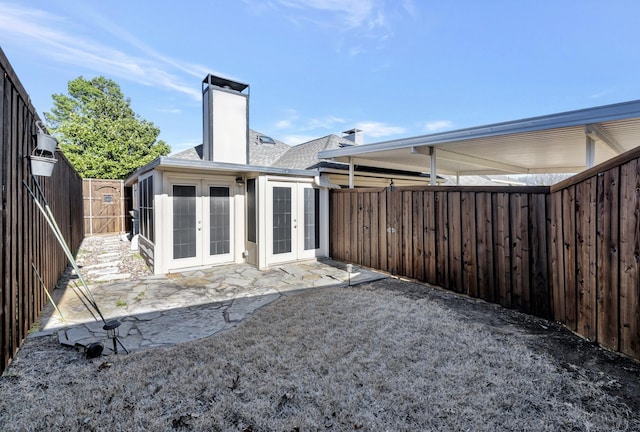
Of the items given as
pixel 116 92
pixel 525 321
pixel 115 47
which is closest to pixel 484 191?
pixel 525 321

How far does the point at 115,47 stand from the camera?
388 inches

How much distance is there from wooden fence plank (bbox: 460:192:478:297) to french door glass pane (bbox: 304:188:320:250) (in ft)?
11.7

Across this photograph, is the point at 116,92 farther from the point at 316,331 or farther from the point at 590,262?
the point at 590,262

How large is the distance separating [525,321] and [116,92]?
30.7 metres

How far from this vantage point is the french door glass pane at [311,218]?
23.9 feet

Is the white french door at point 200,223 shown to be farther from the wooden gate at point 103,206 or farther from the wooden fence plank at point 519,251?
the wooden gate at point 103,206

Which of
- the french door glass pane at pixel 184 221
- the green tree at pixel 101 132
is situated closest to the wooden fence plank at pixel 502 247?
the french door glass pane at pixel 184 221

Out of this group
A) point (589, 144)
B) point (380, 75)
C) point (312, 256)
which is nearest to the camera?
point (589, 144)

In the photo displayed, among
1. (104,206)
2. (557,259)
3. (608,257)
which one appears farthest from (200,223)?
(104,206)

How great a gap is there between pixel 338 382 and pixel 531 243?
3.22m

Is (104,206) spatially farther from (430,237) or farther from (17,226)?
(430,237)

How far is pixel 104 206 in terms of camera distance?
41.4 feet

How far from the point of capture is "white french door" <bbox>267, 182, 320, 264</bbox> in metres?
6.70

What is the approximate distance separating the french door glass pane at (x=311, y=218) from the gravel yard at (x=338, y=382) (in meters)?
3.91
